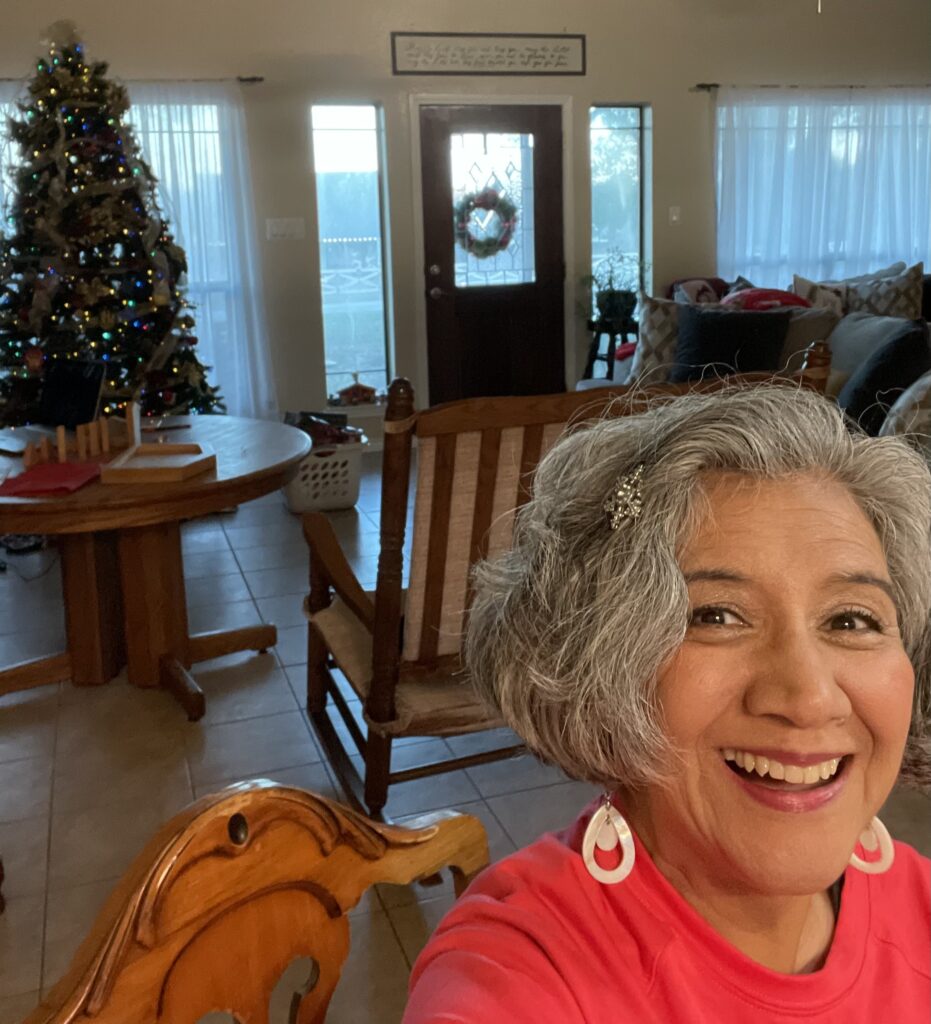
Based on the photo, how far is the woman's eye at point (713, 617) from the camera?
77 cm

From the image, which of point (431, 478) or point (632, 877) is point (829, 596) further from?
point (431, 478)

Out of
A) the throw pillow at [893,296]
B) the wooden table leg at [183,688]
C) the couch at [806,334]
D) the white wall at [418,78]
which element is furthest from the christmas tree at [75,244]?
the throw pillow at [893,296]

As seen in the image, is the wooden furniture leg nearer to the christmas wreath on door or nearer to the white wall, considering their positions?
the white wall

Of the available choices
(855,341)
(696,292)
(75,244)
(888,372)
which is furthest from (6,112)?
(888,372)

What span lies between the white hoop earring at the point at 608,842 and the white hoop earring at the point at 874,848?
0.22 m

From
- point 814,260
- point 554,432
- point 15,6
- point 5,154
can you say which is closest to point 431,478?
point 554,432

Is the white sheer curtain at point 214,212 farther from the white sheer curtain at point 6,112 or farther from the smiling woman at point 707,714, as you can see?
the smiling woman at point 707,714

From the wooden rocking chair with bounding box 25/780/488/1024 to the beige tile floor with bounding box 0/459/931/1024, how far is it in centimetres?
117

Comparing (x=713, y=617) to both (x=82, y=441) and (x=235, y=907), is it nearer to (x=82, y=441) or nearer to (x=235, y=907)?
(x=235, y=907)

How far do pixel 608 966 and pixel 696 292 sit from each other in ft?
19.5

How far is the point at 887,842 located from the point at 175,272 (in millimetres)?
4747

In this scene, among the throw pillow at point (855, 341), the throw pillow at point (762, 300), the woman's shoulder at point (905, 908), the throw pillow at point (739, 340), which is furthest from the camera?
the throw pillow at point (762, 300)

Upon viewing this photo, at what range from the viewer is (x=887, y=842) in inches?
35.9

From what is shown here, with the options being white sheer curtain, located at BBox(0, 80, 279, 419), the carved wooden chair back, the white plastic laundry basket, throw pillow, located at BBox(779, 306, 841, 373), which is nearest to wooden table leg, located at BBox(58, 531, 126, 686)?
the carved wooden chair back
